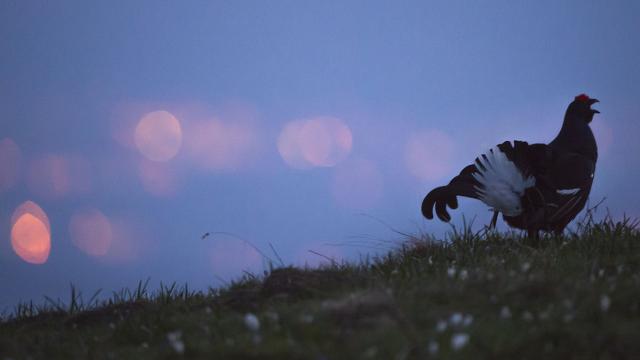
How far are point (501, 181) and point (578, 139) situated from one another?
1809mm

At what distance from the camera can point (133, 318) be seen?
19.3 ft

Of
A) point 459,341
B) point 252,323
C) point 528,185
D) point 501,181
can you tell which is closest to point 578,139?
point 528,185

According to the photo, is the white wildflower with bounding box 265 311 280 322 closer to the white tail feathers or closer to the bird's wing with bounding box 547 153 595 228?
the white tail feathers

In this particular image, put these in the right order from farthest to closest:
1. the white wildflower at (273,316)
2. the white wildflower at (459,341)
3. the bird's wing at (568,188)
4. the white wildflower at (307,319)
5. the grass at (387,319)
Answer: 1. the bird's wing at (568,188)
2. the white wildflower at (273,316)
3. the white wildflower at (307,319)
4. the grass at (387,319)
5. the white wildflower at (459,341)

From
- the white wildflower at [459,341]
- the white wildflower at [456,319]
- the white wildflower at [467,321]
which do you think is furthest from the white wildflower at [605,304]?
the white wildflower at [459,341]

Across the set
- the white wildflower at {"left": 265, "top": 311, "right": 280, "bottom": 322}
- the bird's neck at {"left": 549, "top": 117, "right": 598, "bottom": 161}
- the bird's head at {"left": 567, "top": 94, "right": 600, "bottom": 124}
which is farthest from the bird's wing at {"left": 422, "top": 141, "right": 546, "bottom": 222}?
the white wildflower at {"left": 265, "top": 311, "right": 280, "bottom": 322}

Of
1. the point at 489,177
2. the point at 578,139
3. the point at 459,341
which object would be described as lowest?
the point at 459,341

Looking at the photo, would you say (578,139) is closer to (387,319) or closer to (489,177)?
(489,177)

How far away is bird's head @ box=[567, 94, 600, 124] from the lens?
1012 cm

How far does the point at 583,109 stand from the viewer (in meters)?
10.1

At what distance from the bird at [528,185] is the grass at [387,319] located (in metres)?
2.09

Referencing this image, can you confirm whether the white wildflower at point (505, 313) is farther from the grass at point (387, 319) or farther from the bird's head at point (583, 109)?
the bird's head at point (583, 109)

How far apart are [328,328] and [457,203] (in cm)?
607

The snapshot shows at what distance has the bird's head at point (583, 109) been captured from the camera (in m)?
10.1
